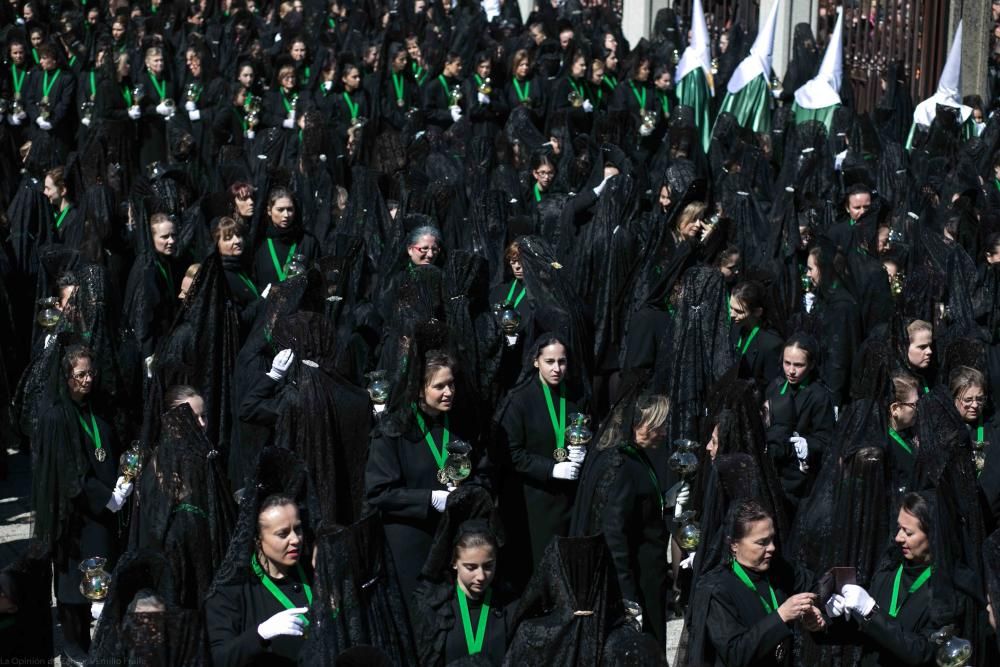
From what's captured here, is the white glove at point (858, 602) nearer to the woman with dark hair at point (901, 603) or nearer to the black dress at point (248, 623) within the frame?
the woman with dark hair at point (901, 603)

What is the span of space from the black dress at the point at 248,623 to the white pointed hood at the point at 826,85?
1366 centimetres

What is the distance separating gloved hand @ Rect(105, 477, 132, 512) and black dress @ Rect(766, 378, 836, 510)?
314 cm

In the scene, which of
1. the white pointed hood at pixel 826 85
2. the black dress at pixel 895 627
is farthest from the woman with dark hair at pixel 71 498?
the white pointed hood at pixel 826 85

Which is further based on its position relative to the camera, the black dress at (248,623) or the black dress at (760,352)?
the black dress at (760,352)

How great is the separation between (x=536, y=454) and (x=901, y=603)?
7.16 ft

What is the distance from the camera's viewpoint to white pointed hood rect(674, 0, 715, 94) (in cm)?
1981

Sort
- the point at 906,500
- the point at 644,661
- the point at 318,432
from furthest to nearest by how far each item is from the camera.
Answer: the point at 318,432 < the point at 906,500 < the point at 644,661

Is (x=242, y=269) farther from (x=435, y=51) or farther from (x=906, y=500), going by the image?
(x=435, y=51)

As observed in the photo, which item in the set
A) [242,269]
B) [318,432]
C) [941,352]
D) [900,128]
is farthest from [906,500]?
[900,128]

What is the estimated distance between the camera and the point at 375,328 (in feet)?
36.2

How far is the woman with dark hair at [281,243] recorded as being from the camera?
12.0m

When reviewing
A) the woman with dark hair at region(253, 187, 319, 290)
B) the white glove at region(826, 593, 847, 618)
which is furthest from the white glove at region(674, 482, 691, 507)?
the woman with dark hair at region(253, 187, 319, 290)

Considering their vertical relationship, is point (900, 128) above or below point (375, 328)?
above

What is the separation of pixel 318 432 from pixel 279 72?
9.62 metres
